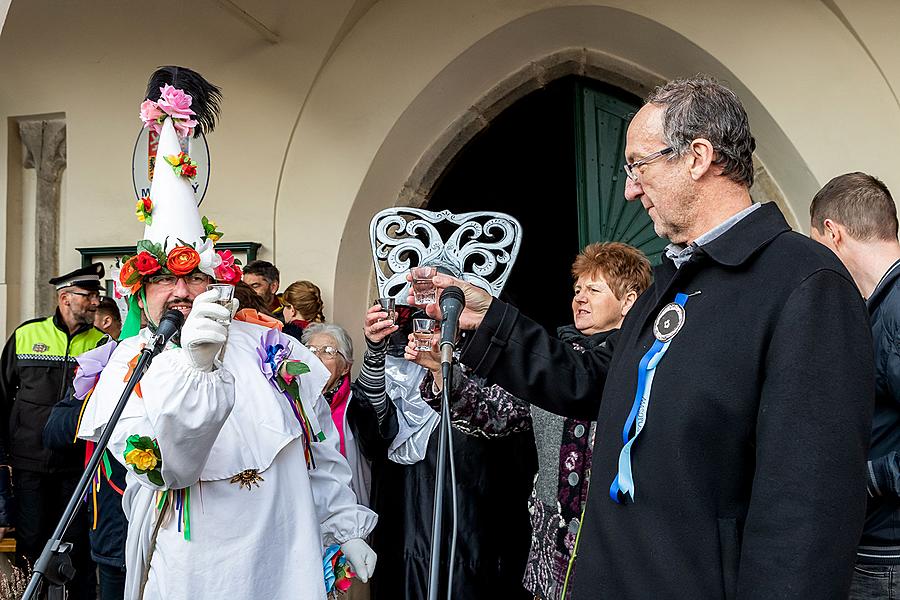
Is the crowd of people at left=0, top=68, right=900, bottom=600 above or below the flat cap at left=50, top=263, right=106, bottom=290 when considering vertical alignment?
below

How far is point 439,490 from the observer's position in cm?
178

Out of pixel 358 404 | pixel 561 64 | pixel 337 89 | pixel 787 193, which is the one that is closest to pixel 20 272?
pixel 337 89

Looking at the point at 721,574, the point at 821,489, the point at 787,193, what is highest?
the point at 787,193

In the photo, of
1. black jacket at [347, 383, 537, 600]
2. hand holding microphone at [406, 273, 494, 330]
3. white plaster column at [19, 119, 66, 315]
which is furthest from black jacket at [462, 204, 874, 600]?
white plaster column at [19, 119, 66, 315]

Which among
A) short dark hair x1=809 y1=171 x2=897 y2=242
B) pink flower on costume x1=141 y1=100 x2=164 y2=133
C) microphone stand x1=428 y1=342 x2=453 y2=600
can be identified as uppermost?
pink flower on costume x1=141 y1=100 x2=164 y2=133

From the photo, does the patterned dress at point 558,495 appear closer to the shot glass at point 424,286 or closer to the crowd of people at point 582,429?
the crowd of people at point 582,429

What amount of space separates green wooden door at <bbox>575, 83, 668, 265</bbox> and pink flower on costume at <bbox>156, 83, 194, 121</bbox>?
324 centimetres

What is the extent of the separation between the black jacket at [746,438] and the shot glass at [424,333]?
2.05ft

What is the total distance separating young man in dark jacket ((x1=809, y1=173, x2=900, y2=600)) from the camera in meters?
2.31

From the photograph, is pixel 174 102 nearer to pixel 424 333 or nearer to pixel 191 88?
pixel 191 88

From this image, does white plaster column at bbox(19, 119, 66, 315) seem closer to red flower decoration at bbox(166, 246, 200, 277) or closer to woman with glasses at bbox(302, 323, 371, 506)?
woman with glasses at bbox(302, 323, 371, 506)

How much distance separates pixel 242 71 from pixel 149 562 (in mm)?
3965

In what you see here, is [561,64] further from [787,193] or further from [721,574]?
[721,574]

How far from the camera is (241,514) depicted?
8.39 ft
